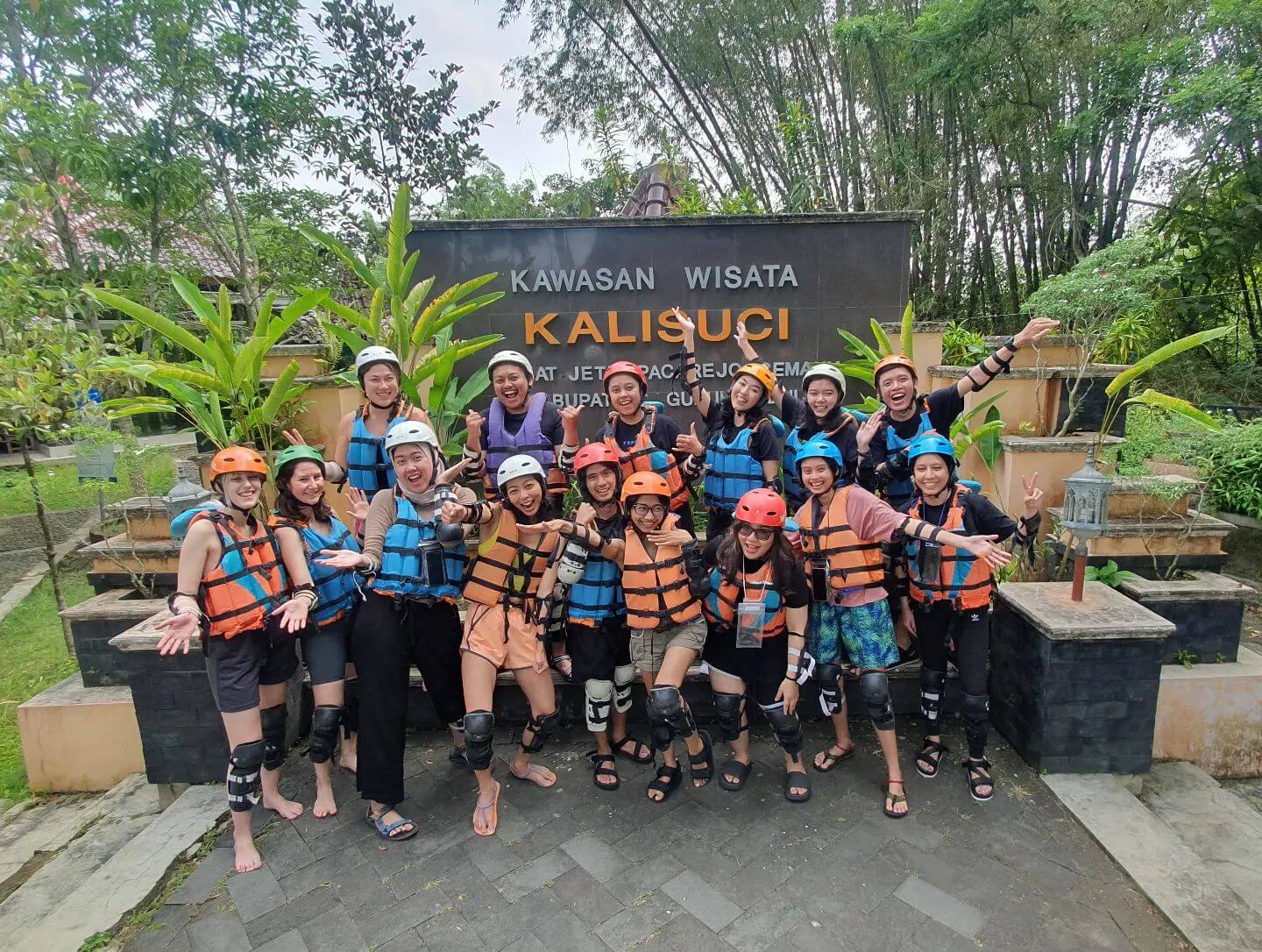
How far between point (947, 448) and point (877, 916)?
6.81 ft

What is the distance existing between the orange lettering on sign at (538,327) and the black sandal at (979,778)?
484cm

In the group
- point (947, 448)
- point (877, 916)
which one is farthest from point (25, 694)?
point (947, 448)

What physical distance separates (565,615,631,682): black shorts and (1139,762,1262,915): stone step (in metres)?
2.85

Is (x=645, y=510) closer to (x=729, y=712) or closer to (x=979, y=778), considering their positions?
(x=729, y=712)

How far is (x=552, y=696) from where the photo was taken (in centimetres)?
339

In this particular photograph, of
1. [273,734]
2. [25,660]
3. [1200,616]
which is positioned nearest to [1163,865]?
[1200,616]

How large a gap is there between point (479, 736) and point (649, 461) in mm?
1727

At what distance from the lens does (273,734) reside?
335cm

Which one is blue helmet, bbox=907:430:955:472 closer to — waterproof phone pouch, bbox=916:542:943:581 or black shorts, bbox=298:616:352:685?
waterproof phone pouch, bbox=916:542:943:581

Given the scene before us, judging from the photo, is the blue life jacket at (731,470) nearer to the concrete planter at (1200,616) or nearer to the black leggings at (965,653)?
the black leggings at (965,653)

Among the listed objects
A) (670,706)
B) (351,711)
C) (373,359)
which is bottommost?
(351,711)

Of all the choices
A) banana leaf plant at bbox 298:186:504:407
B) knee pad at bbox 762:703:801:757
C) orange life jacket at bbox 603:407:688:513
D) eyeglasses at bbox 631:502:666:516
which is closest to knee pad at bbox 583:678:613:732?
knee pad at bbox 762:703:801:757

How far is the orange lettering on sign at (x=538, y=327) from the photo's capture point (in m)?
6.42

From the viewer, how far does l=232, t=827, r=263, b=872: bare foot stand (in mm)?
3008
